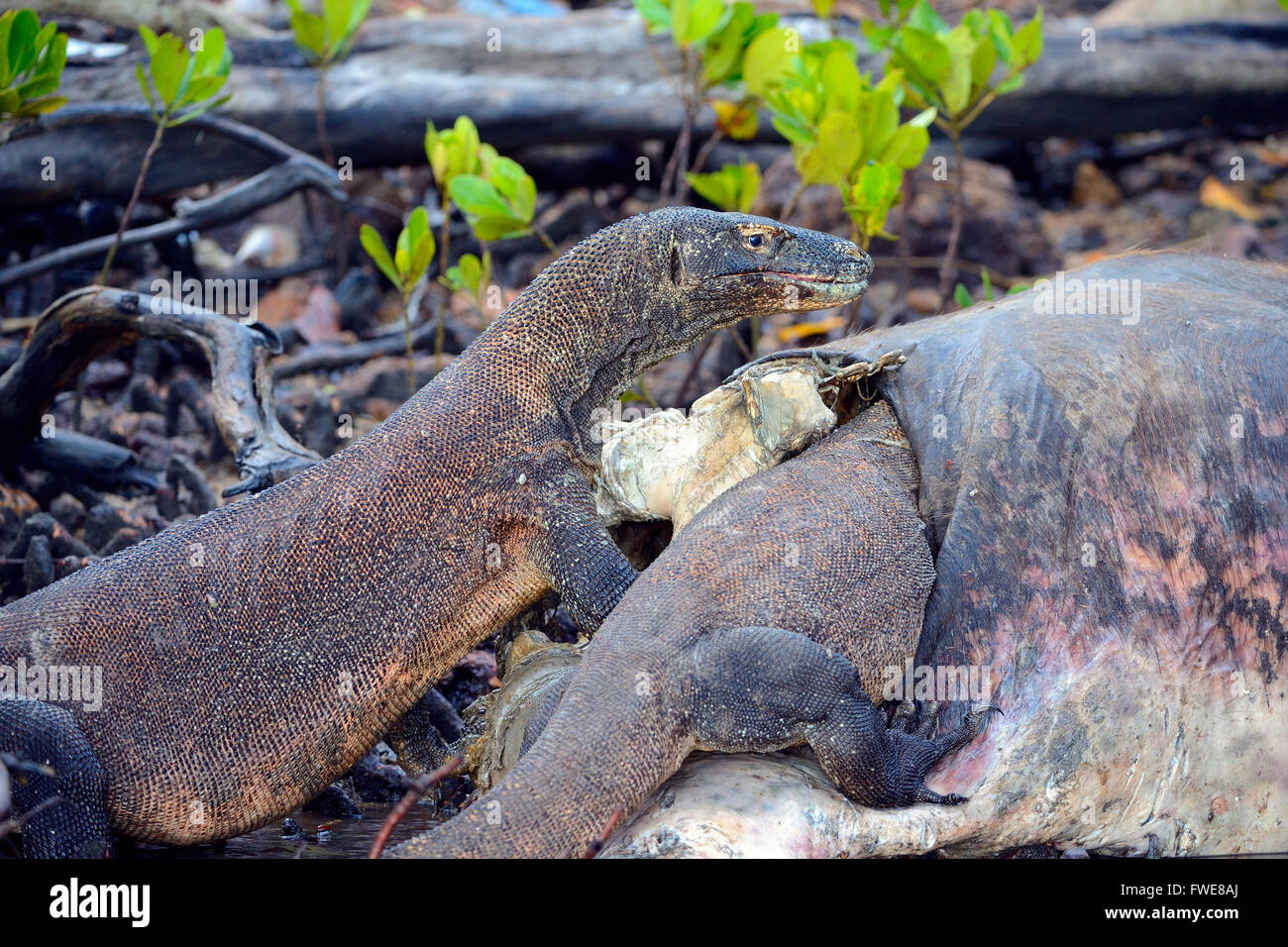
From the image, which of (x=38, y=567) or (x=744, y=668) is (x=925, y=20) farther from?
(x=38, y=567)

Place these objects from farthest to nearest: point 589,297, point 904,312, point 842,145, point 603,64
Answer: point 603,64 → point 904,312 → point 842,145 → point 589,297

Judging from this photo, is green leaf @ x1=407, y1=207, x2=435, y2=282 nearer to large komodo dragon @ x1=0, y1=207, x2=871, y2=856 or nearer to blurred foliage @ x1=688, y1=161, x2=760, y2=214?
large komodo dragon @ x1=0, y1=207, x2=871, y2=856

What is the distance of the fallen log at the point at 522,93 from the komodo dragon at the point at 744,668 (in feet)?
18.4

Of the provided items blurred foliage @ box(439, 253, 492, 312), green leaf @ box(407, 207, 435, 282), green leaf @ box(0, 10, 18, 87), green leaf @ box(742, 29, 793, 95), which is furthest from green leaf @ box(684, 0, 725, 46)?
green leaf @ box(0, 10, 18, 87)

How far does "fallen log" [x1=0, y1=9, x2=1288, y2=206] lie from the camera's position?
7762mm

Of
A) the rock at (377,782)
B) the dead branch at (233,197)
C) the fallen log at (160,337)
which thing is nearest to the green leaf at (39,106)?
the fallen log at (160,337)

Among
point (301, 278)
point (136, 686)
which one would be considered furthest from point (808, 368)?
point (301, 278)

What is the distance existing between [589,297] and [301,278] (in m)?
6.00

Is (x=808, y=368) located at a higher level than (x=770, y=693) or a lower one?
higher

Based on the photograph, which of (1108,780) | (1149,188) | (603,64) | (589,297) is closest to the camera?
(1108,780)

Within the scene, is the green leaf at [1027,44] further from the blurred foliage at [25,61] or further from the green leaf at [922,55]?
the blurred foliage at [25,61]

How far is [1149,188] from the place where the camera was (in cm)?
1093

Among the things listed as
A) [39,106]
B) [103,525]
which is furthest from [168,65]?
[103,525]

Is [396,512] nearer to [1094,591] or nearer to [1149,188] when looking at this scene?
[1094,591]
